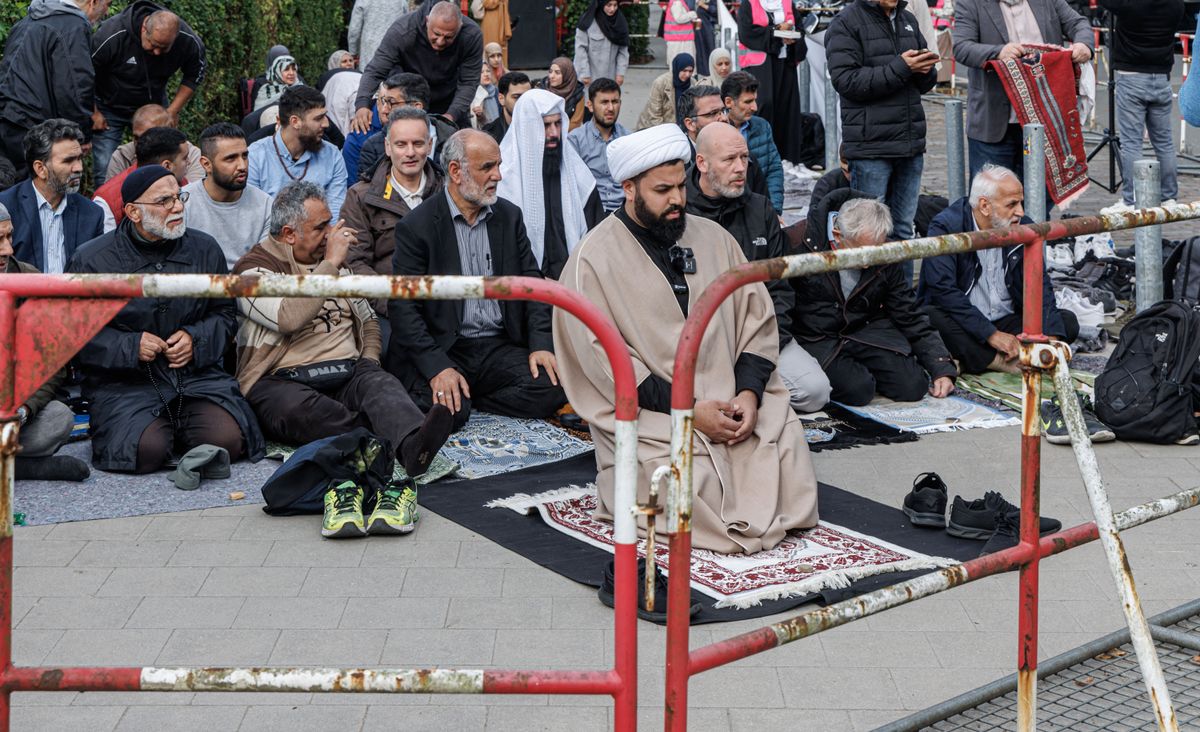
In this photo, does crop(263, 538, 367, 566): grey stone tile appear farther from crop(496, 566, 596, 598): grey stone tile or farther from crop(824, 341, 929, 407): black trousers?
crop(824, 341, 929, 407): black trousers

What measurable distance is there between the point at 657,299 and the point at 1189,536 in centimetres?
212

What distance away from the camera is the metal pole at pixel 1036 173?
330 inches

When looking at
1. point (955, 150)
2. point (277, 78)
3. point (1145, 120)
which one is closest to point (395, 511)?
point (955, 150)

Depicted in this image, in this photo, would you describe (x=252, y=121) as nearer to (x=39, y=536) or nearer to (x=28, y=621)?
(x=39, y=536)

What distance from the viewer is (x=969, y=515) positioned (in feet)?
17.5

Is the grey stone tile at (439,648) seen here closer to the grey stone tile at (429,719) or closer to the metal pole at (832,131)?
the grey stone tile at (429,719)

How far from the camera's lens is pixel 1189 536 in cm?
531

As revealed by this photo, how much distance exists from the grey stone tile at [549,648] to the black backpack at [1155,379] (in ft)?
10.5

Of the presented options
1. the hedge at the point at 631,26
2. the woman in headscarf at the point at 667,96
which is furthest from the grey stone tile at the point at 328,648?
the hedge at the point at 631,26

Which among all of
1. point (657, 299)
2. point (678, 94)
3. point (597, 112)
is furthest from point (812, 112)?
point (657, 299)

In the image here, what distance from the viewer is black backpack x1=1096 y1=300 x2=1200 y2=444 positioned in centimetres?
651

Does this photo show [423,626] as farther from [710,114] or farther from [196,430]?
[710,114]

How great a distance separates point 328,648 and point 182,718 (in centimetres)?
59

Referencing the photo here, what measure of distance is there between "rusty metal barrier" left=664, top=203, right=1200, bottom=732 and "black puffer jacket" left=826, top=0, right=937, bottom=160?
5.30m
